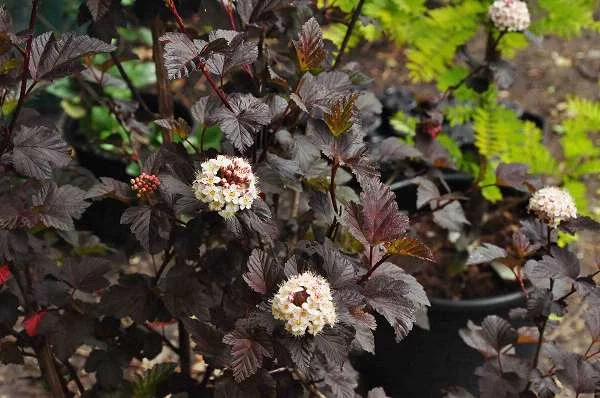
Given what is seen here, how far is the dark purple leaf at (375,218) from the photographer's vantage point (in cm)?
149

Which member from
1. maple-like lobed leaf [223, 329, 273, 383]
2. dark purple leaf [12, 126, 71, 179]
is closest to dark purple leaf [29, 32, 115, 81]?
dark purple leaf [12, 126, 71, 179]

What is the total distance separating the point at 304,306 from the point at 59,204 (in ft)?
2.03

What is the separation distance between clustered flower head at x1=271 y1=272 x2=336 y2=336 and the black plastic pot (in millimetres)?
1105

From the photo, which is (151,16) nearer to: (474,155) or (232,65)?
(232,65)

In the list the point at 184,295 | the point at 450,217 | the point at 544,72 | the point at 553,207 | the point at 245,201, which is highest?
the point at 245,201

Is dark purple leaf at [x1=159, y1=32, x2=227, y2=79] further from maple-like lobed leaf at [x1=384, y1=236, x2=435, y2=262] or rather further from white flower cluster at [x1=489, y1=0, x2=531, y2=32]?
white flower cluster at [x1=489, y1=0, x2=531, y2=32]

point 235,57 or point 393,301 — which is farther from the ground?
point 235,57

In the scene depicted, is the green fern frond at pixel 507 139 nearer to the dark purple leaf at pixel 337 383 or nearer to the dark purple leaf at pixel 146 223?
the dark purple leaf at pixel 337 383

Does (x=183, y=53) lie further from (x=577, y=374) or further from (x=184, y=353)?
(x=577, y=374)

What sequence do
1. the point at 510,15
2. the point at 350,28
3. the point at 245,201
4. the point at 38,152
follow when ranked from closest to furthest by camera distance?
the point at 245,201 < the point at 38,152 < the point at 350,28 < the point at 510,15

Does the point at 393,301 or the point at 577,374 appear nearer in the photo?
the point at 393,301

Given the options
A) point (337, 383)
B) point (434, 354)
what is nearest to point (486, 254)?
point (337, 383)

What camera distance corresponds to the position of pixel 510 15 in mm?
2215

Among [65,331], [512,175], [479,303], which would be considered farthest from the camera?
[479,303]
